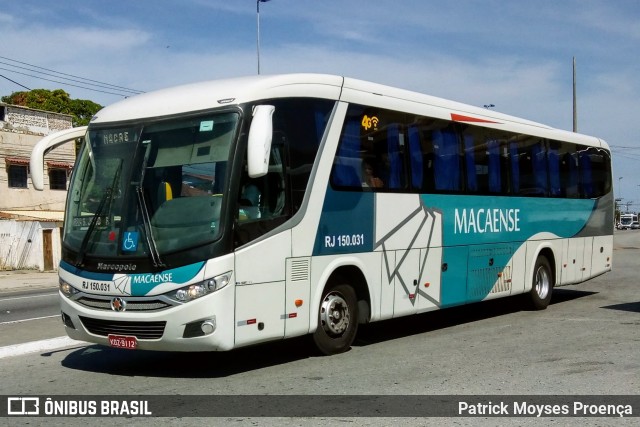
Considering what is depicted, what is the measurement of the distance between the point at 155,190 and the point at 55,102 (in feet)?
175

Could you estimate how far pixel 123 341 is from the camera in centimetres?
830

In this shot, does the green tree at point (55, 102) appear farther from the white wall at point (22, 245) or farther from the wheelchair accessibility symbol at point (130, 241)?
the wheelchair accessibility symbol at point (130, 241)

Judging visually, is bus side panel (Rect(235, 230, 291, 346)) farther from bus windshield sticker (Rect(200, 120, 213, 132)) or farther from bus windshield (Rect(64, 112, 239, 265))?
bus windshield sticker (Rect(200, 120, 213, 132))

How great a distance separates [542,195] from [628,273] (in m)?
10.2

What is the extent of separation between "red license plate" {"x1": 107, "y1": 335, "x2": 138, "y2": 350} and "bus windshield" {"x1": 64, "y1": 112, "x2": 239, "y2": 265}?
861 millimetres

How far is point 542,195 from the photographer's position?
15.0 meters

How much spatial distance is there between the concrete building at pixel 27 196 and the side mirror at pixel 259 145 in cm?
3003

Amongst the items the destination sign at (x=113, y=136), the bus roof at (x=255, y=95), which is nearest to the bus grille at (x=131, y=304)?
the destination sign at (x=113, y=136)

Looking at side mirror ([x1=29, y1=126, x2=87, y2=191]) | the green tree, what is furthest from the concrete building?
side mirror ([x1=29, y1=126, x2=87, y2=191])

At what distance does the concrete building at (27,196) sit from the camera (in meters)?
35.5

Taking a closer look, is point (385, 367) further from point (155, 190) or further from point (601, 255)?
point (601, 255)

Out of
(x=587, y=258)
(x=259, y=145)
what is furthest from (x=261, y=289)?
(x=587, y=258)

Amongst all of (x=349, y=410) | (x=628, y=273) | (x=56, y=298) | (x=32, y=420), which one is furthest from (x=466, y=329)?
(x=628, y=273)

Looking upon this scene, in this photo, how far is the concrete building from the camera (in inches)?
1399
